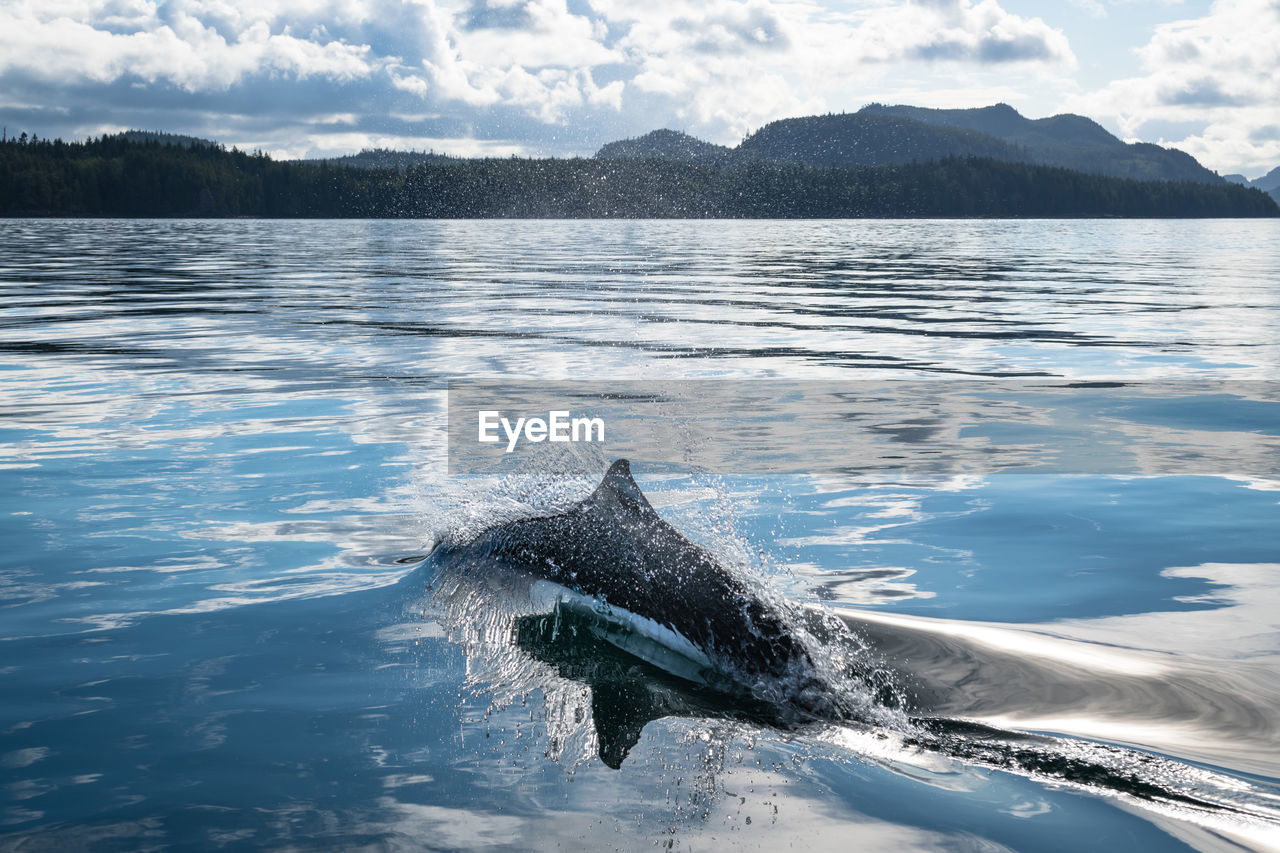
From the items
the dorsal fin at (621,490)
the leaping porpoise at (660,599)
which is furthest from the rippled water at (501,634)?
the dorsal fin at (621,490)

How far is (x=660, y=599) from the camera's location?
24.9 ft

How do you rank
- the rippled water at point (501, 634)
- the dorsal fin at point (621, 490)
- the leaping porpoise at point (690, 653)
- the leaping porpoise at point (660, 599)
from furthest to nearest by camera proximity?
1. the dorsal fin at point (621, 490)
2. the leaping porpoise at point (660, 599)
3. the leaping porpoise at point (690, 653)
4. the rippled water at point (501, 634)

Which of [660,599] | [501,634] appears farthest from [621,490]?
[501,634]

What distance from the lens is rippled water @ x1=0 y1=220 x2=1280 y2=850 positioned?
536cm

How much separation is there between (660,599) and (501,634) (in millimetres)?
1198

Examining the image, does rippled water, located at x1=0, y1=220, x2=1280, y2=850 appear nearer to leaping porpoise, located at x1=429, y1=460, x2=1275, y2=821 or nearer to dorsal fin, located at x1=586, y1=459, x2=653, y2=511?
leaping porpoise, located at x1=429, y1=460, x2=1275, y2=821

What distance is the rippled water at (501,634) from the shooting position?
5359 mm

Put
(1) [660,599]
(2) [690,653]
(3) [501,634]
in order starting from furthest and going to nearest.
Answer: (3) [501,634] < (1) [660,599] < (2) [690,653]

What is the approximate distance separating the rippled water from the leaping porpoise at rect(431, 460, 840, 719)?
0.41 metres

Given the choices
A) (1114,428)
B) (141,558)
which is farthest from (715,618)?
(1114,428)

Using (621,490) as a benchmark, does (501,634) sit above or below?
below

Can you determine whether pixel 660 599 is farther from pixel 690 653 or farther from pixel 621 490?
pixel 621 490

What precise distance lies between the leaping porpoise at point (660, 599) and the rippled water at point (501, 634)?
41 centimetres

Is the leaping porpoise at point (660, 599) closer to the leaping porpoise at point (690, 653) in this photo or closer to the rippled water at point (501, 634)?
the leaping porpoise at point (690, 653)
